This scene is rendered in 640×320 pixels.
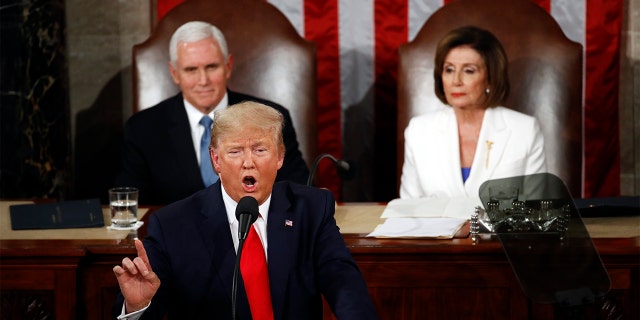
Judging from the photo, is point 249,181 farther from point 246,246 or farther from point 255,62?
point 255,62

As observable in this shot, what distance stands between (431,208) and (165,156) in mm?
1216

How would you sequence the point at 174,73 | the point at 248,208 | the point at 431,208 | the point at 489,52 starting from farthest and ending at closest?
the point at 174,73 → the point at 489,52 → the point at 431,208 → the point at 248,208

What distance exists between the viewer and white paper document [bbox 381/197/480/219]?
140 inches

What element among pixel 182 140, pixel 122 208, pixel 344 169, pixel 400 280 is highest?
pixel 182 140

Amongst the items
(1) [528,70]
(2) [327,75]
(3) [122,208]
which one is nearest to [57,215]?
(3) [122,208]

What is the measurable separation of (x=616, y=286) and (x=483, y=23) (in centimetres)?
199

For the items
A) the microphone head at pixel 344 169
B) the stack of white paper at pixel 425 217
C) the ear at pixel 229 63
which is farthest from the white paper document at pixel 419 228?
the ear at pixel 229 63

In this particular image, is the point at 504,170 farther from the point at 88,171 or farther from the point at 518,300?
the point at 88,171

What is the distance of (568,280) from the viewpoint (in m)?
2.76

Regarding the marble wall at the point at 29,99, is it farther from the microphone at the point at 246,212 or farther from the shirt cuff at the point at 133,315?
the microphone at the point at 246,212

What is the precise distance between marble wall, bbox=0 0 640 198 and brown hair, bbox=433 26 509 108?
46.1 inches

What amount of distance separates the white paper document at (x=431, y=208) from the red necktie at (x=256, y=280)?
1073 mm

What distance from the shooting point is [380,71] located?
5254mm

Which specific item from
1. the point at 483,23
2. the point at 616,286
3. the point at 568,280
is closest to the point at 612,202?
the point at 616,286
